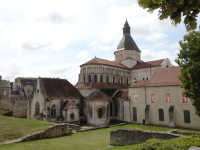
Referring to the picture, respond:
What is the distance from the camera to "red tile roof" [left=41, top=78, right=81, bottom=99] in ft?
108

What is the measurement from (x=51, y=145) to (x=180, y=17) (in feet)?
55.8

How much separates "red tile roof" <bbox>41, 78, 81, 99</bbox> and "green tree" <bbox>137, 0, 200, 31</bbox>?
3029 centimetres

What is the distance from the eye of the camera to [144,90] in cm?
3133

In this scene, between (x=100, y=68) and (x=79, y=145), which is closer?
(x=79, y=145)

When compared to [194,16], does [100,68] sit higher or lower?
higher

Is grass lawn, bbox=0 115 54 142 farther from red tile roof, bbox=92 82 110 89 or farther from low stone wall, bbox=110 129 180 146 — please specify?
red tile roof, bbox=92 82 110 89

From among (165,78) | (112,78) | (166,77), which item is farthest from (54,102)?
(166,77)

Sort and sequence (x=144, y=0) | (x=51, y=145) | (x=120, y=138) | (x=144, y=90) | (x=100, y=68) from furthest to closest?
(x=100, y=68) < (x=144, y=90) < (x=120, y=138) < (x=51, y=145) < (x=144, y=0)

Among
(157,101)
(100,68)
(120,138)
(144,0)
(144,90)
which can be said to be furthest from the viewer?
(100,68)

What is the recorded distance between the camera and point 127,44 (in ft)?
180

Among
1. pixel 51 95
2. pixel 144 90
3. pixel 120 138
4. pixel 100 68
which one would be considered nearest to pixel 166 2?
pixel 120 138

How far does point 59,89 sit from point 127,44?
98.3 ft

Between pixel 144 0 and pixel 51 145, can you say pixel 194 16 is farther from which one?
pixel 51 145

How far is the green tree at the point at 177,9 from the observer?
421cm
